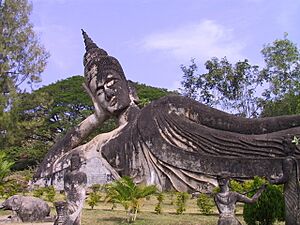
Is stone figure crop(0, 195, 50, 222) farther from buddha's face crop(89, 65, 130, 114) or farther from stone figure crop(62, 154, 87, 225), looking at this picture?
buddha's face crop(89, 65, 130, 114)

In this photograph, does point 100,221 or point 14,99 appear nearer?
point 100,221

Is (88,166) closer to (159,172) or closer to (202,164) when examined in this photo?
(159,172)

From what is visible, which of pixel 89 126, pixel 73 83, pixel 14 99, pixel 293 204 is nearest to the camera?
pixel 293 204

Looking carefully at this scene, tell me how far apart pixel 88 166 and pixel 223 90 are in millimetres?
17703

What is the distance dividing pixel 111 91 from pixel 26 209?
7.00 m

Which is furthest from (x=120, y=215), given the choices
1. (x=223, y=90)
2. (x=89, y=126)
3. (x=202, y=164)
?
(x=223, y=90)

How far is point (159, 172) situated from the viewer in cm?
1603

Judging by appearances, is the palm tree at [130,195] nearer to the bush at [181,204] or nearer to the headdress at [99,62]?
the bush at [181,204]

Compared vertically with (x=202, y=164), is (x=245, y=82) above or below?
above

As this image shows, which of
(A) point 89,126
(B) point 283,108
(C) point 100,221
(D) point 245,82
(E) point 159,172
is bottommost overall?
(C) point 100,221

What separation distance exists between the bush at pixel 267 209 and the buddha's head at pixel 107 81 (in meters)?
8.47

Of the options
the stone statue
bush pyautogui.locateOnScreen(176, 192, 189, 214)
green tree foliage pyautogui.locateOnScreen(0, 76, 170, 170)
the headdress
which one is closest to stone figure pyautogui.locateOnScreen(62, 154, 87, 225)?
the stone statue

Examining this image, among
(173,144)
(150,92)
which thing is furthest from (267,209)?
(150,92)

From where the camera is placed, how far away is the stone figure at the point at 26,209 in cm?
1132
